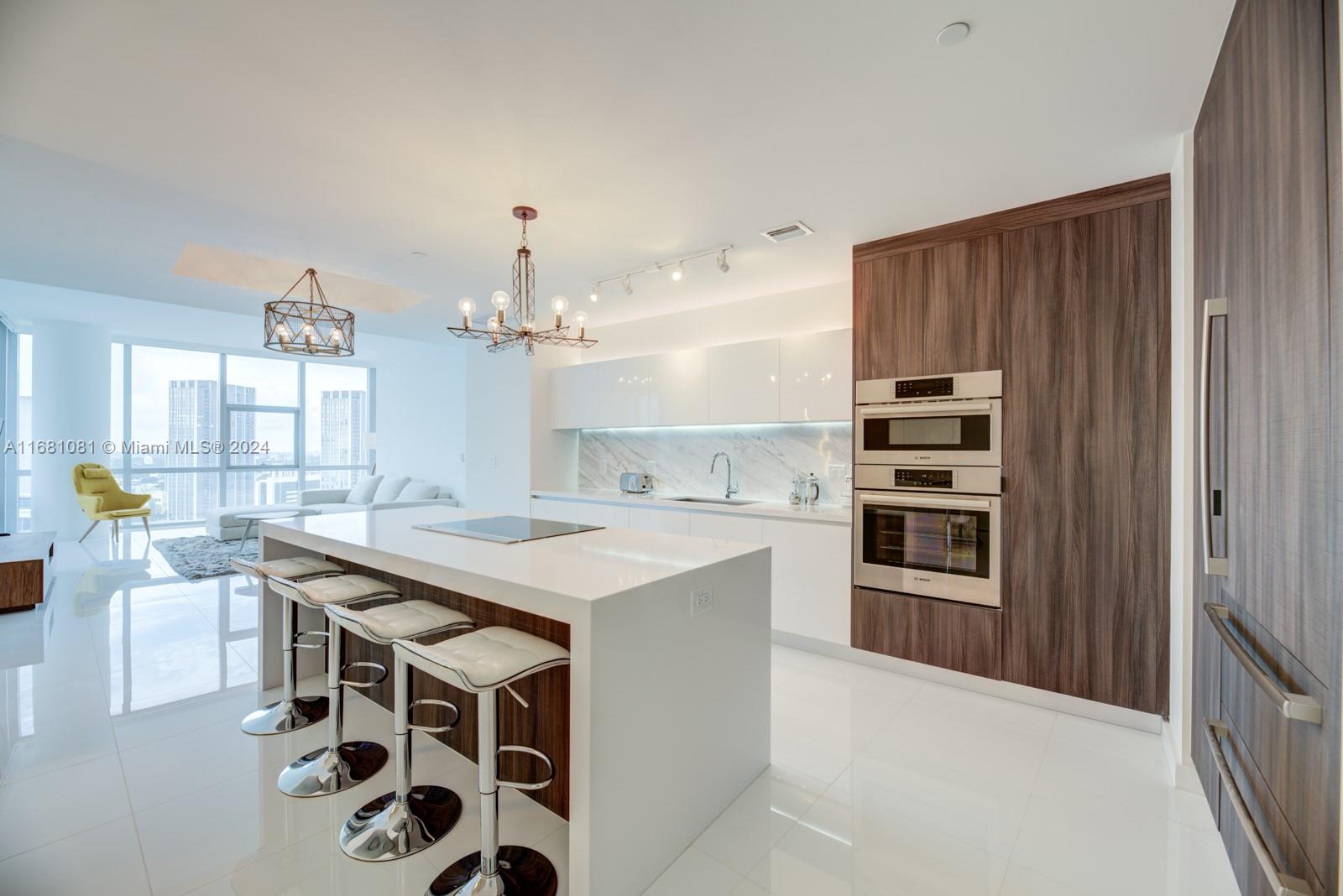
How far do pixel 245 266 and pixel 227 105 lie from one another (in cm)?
269

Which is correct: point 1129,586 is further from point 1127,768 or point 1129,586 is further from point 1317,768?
point 1317,768

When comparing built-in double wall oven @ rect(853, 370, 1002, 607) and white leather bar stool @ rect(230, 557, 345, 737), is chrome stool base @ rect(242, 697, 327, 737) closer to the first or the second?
white leather bar stool @ rect(230, 557, 345, 737)

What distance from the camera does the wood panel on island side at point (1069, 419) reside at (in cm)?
250

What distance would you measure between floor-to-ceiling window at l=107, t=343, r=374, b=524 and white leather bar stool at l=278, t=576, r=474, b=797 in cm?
792

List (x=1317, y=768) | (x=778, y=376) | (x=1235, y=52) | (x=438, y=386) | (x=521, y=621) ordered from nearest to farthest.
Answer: (x=1317, y=768)
(x=1235, y=52)
(x=521, y=621)
(x=778, y=376)
(x=438, y=386)

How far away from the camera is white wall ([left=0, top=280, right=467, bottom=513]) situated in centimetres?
→ 616

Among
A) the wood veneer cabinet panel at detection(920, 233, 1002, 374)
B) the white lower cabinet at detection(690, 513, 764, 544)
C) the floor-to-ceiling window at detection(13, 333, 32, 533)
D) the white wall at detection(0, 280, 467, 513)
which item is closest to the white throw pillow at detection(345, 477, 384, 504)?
the white wall at detection(0, 280, 467, 513)

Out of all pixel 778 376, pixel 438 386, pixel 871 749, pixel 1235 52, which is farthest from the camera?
pixel 438 386

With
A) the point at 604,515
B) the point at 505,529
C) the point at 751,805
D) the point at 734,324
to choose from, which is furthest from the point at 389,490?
the point at 751,805

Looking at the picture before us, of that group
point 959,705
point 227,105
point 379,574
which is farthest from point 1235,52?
point 379,574

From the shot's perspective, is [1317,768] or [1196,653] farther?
[1196,653]

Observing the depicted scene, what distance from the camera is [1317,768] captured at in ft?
3.40

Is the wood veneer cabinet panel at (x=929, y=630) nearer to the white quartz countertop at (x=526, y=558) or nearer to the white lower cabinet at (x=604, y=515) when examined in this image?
the white quartz countertop at (x=526, y=558)

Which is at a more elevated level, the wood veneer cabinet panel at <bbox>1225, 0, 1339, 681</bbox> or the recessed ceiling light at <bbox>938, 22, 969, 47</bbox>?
the recessed ceiling light at <bbox>938, 22, 969, 47</bbox>
